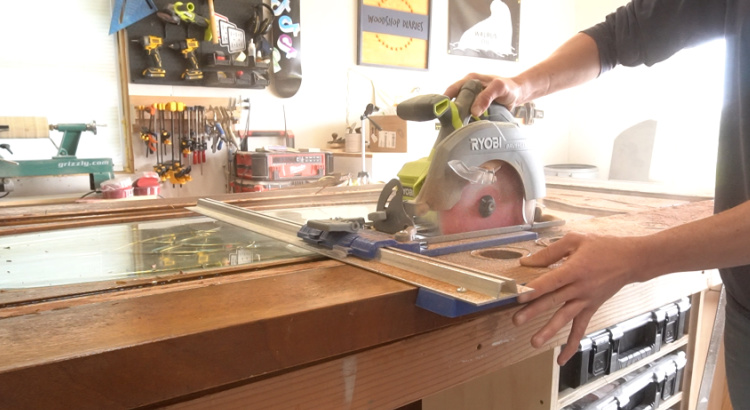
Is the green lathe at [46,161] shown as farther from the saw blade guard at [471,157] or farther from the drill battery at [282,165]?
the saw blade guard at [471,157]

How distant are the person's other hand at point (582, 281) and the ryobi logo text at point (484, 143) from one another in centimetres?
32

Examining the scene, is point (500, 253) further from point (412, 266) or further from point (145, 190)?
point (145, 190)

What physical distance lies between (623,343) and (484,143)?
0.91 metres

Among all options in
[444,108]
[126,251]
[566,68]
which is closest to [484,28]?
[566,68]

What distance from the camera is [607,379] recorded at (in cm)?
140

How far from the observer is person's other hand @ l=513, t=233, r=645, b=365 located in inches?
25.8

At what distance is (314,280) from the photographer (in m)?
0.70

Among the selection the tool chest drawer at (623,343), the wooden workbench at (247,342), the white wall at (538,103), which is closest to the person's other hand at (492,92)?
the wooden workbench at (247,342)

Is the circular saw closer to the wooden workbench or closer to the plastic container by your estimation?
the wooden workbench

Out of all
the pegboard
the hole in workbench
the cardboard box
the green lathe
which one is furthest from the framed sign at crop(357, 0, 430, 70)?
the hole in workbench

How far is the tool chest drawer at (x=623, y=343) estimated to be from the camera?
132 centimetres

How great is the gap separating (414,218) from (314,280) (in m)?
0.29

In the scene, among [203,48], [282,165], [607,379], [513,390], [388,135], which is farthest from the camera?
[388,135]

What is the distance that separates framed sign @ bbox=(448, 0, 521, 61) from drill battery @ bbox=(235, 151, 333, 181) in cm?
185
